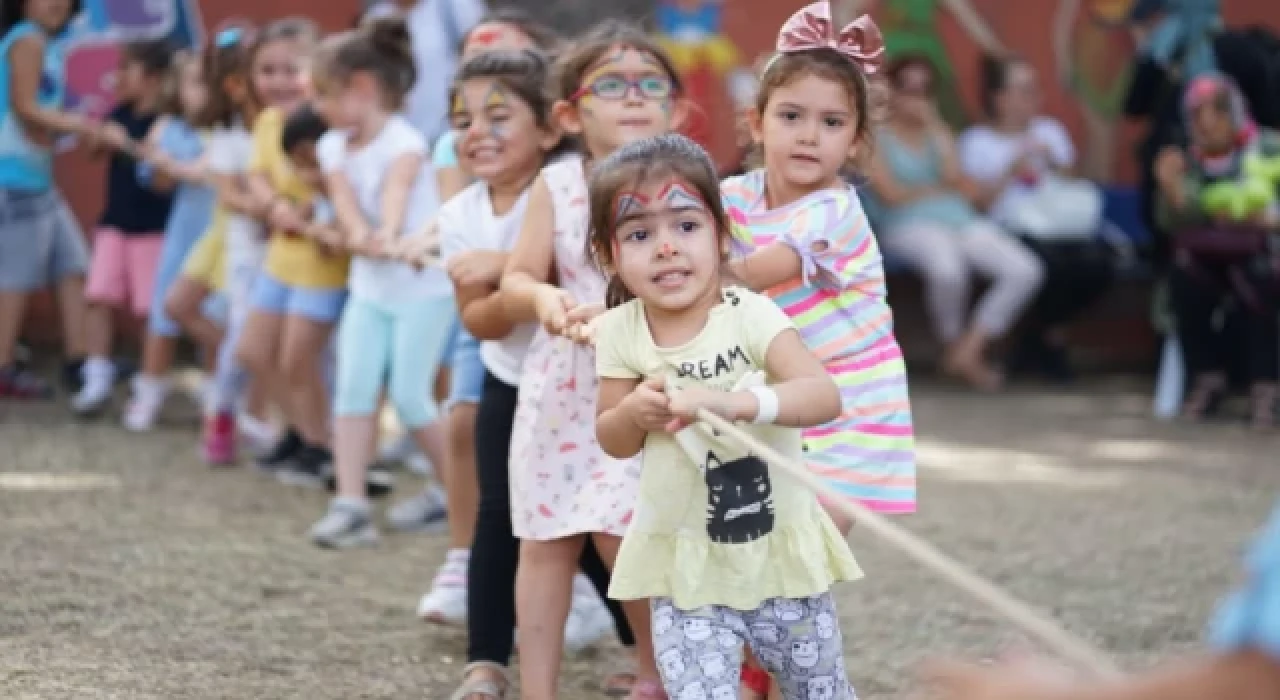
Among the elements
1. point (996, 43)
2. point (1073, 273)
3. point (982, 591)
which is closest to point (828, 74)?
point (982, 591)

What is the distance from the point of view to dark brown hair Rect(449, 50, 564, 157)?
4.23 m

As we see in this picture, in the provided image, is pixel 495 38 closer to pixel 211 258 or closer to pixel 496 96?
pixel 496 96

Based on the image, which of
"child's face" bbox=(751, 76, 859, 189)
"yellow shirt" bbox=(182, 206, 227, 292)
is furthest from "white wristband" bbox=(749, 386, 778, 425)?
"yellow shirt" bbox=(182, 206, 227, 292)

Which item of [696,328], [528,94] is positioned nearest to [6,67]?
[528,94]

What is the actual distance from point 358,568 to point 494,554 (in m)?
1.46

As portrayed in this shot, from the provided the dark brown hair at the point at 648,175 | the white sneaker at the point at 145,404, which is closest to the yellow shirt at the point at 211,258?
the white sneaker at the point at 145,404

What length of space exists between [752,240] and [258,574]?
220cm

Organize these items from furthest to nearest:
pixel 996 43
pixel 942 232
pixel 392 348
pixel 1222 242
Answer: pixel 996 43 < pixel 942 232 < pixel 1222 242 < pixel 392 348

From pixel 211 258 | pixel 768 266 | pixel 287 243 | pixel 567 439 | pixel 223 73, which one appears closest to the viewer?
pixel 768 266

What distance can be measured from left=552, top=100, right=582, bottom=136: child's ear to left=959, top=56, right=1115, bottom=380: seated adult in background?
6630mm

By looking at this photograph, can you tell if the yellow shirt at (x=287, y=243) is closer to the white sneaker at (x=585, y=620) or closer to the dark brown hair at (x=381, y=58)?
the dark brown hair at (x=381, y=58)

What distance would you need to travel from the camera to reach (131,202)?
8.43m

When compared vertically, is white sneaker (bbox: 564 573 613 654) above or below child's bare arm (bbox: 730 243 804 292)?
below

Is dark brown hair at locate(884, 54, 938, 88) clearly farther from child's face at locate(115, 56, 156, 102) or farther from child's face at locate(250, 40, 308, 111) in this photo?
child's face at locate(250, 40, 308, 111)
